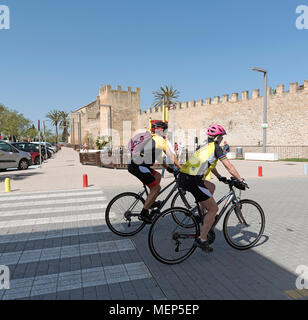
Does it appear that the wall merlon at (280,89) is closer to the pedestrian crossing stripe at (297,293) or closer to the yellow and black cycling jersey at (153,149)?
the yellow and black cycling jersey at (153,149)

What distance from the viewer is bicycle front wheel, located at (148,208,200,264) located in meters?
3.67

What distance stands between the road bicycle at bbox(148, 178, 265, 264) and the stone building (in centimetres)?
2322

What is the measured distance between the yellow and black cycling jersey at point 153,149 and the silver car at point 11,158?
1474 cm

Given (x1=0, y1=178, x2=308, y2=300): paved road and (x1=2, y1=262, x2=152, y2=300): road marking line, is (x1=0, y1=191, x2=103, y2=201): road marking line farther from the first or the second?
(x1=2, y1=262, x2=152, y2=300): road marking line

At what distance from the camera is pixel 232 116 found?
37.0 m

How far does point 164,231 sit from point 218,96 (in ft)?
123

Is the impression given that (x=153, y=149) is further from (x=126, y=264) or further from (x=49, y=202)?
(x=49, y=202)

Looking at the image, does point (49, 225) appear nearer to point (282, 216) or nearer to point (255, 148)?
point (282, 216)

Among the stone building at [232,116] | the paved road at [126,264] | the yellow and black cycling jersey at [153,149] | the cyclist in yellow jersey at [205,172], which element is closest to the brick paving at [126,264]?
the paved road at [126,264]

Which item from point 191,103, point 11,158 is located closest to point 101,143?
point 191,103

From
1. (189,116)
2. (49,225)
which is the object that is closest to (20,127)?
(189,116)

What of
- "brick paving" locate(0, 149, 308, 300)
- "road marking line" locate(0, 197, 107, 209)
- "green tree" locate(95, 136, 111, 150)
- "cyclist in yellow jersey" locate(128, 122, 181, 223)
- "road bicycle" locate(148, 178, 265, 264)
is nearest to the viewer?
"brick paving" locate(0, 149, 308, 300)

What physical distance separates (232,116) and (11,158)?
1109 inches

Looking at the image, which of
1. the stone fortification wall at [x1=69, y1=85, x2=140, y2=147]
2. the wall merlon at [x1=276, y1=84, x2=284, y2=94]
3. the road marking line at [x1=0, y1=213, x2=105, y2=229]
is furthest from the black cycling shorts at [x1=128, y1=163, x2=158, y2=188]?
the stone fortification wall at [x1=69, y1=85, x2=140, y2=147]
